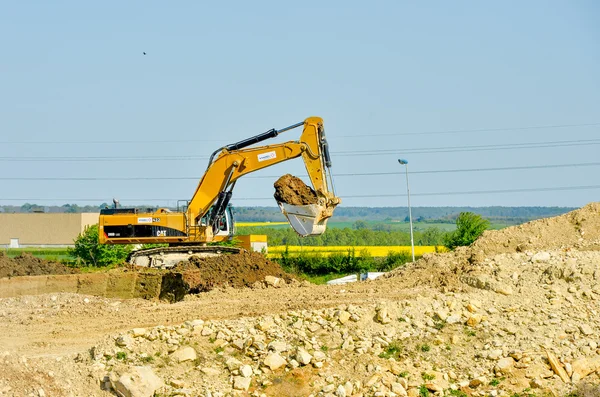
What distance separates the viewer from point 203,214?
22672mm

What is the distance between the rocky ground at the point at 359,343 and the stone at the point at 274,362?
2cm

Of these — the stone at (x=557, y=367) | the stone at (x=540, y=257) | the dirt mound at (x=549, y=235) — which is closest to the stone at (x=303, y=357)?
the stone at (x=557, y=367)

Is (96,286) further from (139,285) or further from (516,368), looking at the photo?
(516,368)

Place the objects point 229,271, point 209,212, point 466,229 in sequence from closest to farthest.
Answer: point 229,271 → point 209,212 → point 466,229

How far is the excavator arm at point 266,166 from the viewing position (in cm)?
1984

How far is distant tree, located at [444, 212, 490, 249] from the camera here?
1474 inches

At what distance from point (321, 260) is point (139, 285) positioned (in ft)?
62.4

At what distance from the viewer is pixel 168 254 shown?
75.9ft

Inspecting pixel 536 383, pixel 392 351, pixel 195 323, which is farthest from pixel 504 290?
pixel 195 323

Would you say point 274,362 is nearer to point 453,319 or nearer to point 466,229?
point 453,319

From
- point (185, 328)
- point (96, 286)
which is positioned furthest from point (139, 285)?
point (185, 328)

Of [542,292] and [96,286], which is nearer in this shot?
[542,292]

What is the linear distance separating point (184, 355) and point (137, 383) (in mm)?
1065

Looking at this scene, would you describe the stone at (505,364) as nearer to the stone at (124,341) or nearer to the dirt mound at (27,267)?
the stone at (124,341)
